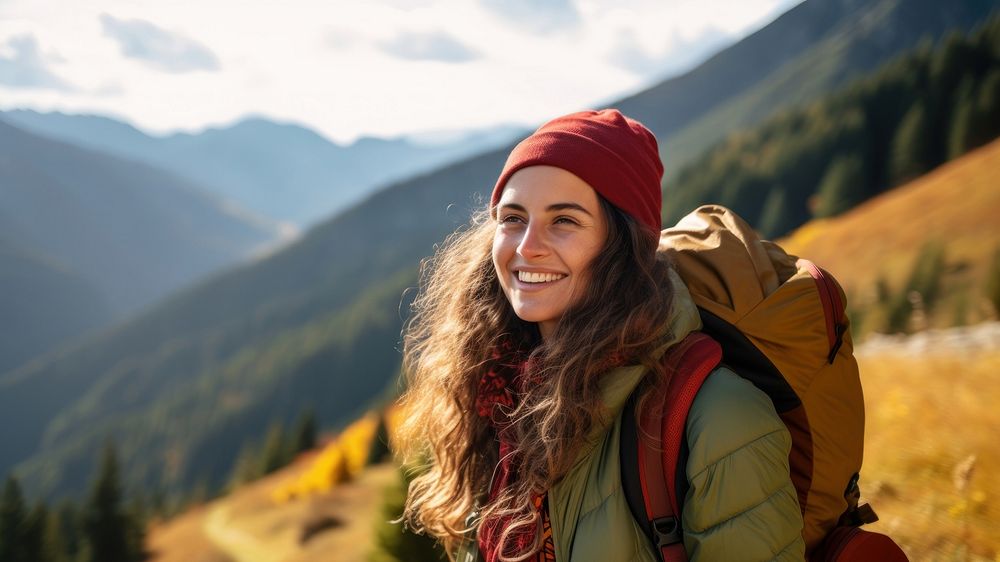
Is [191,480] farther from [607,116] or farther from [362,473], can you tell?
[607,116]

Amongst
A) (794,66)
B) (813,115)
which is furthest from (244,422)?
(794,66)

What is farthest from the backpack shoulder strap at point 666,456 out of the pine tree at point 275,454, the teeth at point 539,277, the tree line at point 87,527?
the pine tree at point 275,454

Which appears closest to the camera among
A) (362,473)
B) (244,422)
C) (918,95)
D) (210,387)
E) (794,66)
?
(362,473)

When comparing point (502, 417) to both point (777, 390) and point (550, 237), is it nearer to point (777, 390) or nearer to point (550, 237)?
point (550, 237)

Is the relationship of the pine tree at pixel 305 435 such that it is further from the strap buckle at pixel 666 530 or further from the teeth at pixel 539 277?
the strap buckle at pixel 666 530

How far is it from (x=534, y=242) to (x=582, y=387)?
1.65ft

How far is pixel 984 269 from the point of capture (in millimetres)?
21219

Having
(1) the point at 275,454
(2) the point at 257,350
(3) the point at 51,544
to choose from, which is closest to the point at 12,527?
(3) the point at 51,544

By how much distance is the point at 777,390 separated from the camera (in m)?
1.98

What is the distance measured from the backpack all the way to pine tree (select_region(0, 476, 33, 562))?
2868cm

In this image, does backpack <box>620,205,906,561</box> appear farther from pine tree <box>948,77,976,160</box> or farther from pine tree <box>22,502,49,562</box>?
pine tree <box>948,77,976,160</box>

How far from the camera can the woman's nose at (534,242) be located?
2164mm

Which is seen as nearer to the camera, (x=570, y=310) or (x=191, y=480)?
(x=570, y=310)

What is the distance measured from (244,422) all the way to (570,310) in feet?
425
